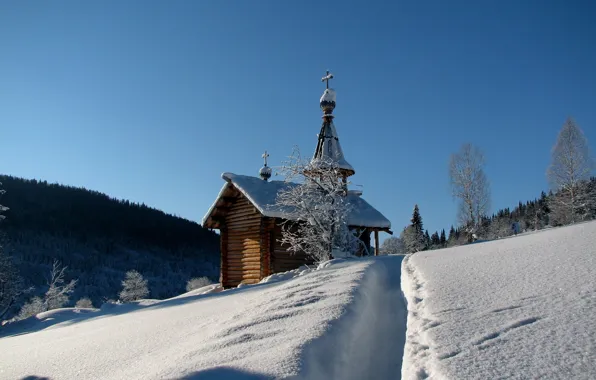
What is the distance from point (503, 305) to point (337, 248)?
1039 centimetres

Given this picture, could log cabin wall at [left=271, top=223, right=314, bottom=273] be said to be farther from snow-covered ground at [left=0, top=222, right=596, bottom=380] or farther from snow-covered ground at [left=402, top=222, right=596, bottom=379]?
snow-covered ground at [left=402, top=222, right=596, bottom=379]

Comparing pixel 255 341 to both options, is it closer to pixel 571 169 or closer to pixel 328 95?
pixel 328 95

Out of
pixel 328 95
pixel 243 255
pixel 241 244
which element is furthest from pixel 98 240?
pixel 328 95

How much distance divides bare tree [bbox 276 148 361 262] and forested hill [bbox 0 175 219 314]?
60576 mm

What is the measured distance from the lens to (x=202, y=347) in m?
4.99

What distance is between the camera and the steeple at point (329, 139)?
733 inches

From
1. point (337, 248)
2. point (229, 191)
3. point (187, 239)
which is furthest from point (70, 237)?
point (337, 248)

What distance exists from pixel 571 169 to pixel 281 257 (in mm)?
19360

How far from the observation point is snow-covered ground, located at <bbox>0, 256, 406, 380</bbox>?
4238 mm

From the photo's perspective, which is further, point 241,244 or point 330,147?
point 330,147

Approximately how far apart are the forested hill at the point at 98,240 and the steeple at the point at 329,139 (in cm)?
5936

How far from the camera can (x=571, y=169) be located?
25047 millimetres

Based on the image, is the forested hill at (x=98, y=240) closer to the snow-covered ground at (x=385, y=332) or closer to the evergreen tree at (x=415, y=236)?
the evergreen tree at (x=415, y=236)

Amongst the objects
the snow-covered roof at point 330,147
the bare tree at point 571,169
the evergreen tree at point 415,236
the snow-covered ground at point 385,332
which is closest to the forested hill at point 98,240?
the evergreen tree at point 415,236
